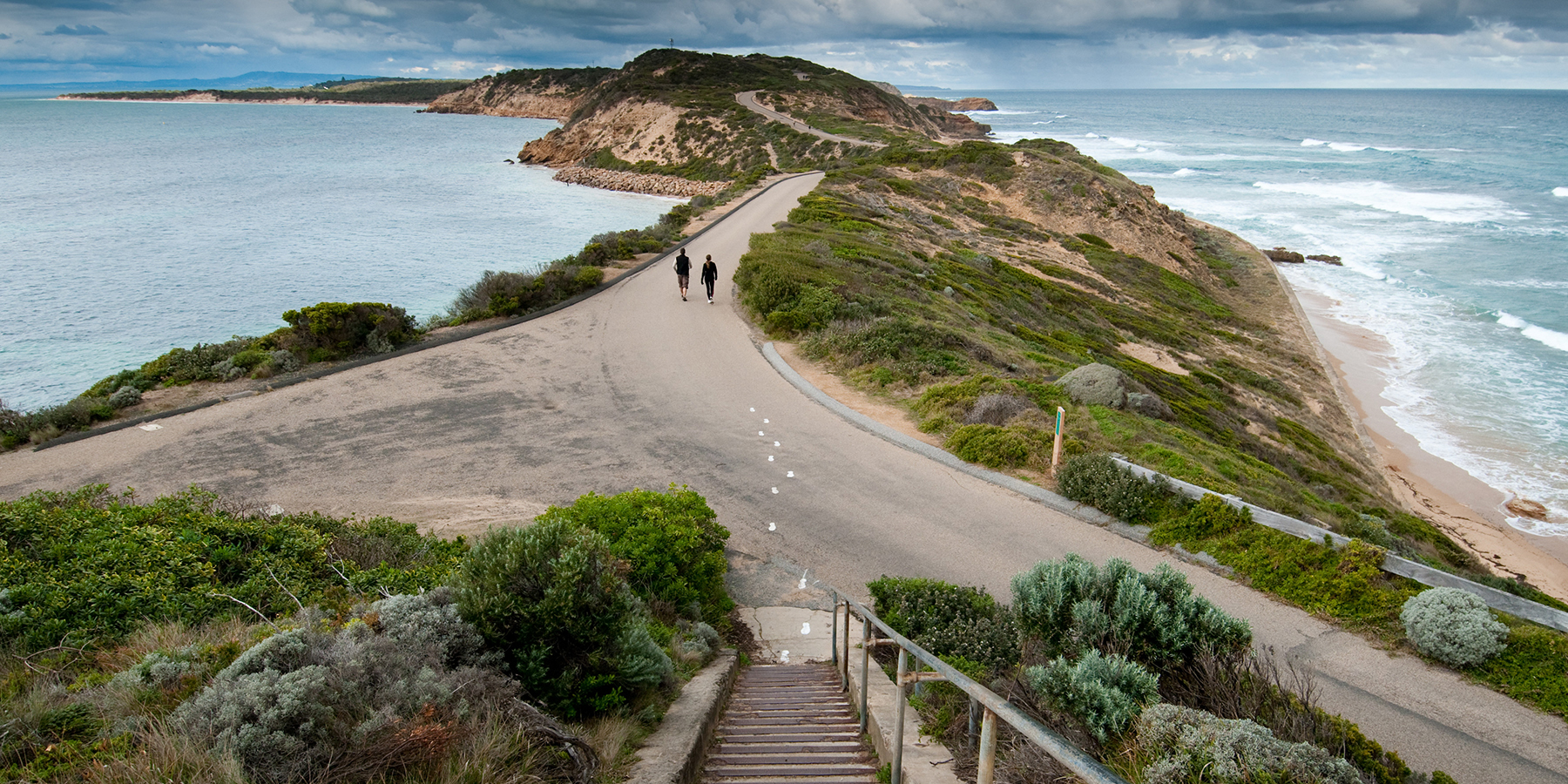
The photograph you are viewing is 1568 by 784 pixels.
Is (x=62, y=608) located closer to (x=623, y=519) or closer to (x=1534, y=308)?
(x=623, y=519)

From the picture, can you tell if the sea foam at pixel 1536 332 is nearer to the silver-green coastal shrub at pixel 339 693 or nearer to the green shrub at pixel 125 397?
the silver-green coastal shrub at pixel 339 693

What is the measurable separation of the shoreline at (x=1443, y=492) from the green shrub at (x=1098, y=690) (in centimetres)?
1550

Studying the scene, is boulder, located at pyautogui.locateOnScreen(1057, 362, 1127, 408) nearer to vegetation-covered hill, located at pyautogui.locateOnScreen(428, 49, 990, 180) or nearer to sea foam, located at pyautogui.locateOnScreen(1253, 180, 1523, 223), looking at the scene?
vegetation-covered hill, located at pyautogui.locateOnScreen(428, 49, 990, 180)

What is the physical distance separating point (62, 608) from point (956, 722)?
20.4 ft

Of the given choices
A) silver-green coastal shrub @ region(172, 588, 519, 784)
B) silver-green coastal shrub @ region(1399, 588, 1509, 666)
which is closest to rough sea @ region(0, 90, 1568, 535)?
silver-green coastal shrub @ region(1399, 588, 1509, 666)

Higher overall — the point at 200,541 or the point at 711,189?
the point at 711,189

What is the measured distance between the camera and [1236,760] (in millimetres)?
3299

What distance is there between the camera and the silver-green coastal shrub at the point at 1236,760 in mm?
3195

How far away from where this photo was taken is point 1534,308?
118ft

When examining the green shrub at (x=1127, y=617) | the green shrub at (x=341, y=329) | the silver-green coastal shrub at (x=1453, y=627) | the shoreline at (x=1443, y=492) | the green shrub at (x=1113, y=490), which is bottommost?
the shoreline at (x=1443, y=492)

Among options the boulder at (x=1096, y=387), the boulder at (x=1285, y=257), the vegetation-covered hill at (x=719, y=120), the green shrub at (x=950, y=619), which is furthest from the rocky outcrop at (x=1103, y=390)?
the vegetation-covered hill at (x=719, y=120)

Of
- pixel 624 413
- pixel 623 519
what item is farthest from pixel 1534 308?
pixel 623 519

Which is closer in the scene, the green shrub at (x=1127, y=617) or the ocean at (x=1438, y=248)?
the green shrub at (x=1127, y=617)

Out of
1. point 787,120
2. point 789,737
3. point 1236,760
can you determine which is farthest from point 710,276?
point 787,120
